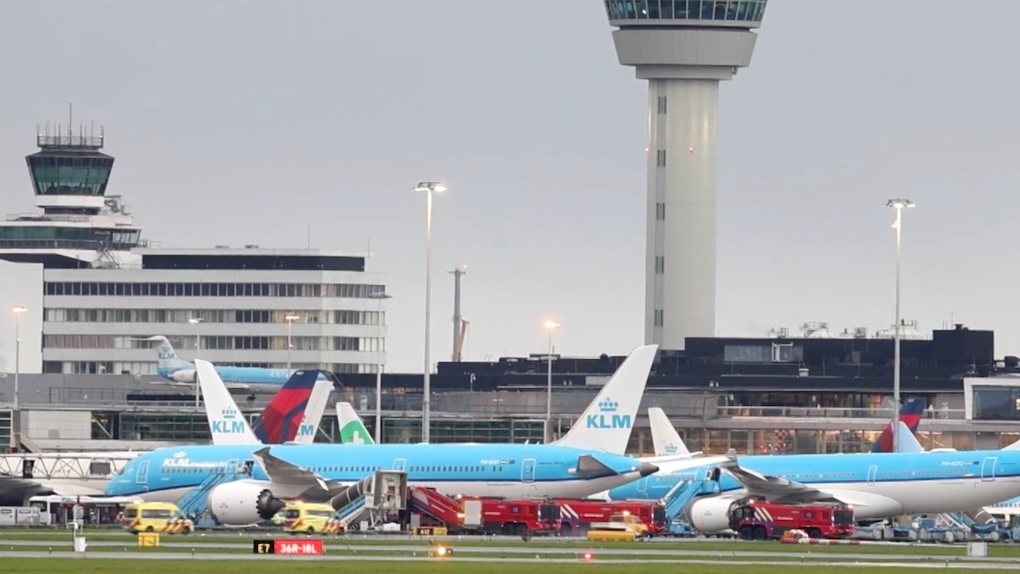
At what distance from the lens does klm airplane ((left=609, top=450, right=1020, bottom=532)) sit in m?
96.8

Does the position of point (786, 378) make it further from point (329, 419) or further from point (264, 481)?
point (264, 481)

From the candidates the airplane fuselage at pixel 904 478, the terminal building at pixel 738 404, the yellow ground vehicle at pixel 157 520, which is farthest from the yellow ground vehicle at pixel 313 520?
the terminal building at pixel 738 404

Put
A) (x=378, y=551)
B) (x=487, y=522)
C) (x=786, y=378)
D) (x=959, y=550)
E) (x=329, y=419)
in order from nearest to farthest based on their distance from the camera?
(x=378, y=551)
(x=959, y=550)
(x=487, y=522)
(x=329, y=419)
(x=786, y=378)

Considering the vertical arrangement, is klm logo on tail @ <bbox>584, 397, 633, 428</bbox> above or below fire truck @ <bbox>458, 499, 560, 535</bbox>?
above

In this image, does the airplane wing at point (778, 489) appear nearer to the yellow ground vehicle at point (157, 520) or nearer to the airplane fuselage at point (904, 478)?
the airplane fuselage at point (904, 478)

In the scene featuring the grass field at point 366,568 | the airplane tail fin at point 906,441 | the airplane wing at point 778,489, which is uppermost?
the airplane tail fin at point 906,441

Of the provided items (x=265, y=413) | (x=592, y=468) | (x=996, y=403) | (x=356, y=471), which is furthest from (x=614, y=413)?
(x=996, y=403)

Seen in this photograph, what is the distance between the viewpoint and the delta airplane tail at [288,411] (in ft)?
391

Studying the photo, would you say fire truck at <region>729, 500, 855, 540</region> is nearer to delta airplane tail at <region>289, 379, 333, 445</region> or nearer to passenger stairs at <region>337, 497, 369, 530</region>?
passenger stairs at <region>337, 497, 369, 530</region>

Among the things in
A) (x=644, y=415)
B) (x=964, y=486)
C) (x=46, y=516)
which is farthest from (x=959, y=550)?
(x=644, y=415)

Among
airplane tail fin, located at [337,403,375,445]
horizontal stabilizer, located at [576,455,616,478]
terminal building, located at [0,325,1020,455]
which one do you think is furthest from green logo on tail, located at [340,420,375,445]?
horizontal stabilizer, located at [576,455,616,478]

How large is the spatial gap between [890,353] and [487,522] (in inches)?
3861

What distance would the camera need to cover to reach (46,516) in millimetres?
108562

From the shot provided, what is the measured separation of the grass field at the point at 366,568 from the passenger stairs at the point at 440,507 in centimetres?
2132
